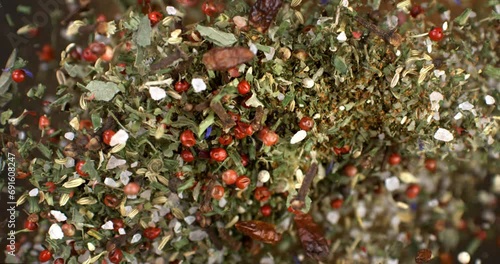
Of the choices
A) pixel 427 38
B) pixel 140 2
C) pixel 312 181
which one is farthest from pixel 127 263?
pixel 427 38

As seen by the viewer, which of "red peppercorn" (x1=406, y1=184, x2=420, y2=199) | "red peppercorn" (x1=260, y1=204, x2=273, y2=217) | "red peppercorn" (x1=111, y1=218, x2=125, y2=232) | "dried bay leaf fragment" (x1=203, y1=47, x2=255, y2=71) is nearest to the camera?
"dried bay leaf fragment" (x1=203, y1=47, x2=255, y2=71)

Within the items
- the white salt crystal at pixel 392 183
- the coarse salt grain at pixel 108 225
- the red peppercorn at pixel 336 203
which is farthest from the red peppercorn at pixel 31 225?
the white salt crystal at pixel 392 183

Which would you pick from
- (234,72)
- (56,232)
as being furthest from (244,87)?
(56,232)

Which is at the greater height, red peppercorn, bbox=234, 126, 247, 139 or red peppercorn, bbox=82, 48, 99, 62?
red peppercorn, bbox=82, 48, 99, 62

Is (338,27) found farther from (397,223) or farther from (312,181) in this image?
(397,223)

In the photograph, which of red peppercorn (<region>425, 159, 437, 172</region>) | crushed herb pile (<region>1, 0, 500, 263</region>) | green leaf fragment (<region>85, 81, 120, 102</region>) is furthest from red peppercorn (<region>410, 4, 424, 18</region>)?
green leaf fragment (<region>85, 81, 120, 102</region>)

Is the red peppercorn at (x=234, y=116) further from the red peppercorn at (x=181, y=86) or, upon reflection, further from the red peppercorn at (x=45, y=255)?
the red peppercorn at (x=45, y=255)

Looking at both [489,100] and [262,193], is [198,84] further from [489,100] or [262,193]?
[489,100]

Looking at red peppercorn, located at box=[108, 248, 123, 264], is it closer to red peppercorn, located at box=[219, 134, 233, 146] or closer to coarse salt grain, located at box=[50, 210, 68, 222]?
coarse salt grain, located at box=[50, 210, 68, 222]
